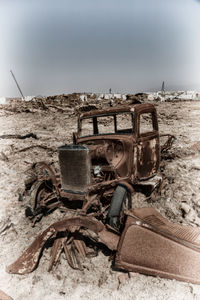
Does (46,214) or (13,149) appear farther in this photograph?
(13,149)

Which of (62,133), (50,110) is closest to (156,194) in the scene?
(62,133)

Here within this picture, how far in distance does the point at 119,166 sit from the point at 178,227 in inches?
50.2

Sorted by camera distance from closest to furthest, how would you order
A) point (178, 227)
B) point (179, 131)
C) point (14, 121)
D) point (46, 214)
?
point (178, 227) → point (46, 214) → point (179, 131) → point (14, 121)

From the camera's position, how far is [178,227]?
262 centimetres

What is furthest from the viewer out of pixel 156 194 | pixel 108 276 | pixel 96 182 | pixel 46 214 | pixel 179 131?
pixel 179 131

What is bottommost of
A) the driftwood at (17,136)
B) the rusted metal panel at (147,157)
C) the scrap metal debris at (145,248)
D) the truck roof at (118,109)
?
the driftwood at (17,136)

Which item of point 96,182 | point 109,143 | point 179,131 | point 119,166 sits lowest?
point 179,131

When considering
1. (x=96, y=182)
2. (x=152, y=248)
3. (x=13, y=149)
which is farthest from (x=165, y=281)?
(x=13, y=149)

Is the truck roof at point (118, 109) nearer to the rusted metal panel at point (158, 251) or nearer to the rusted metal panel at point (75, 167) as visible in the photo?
the rusted metal panel at point (75, 167)

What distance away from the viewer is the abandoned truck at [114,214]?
7.14 ft

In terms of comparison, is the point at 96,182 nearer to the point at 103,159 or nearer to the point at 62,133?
the point at 103,159

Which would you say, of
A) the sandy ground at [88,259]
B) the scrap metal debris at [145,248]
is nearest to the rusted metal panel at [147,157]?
the sandy ground at [88,259]

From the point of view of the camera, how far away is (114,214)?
2.68 metres

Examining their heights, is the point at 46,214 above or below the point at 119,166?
below
